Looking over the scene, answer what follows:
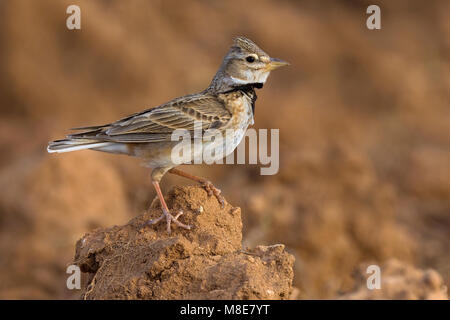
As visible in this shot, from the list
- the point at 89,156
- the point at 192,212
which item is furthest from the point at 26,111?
the point at 192,212

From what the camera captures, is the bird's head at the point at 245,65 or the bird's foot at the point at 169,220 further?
the bird's head at the point at 245,65

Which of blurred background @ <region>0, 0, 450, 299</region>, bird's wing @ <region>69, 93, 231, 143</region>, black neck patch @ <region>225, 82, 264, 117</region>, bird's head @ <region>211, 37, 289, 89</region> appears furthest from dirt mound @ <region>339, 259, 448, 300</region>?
bird's head @ <region>211, 37, 289, 89</region>

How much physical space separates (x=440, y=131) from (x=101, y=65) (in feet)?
26.1

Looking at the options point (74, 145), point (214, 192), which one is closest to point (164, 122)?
point (74, 145)

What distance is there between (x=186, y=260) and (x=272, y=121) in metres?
10.3

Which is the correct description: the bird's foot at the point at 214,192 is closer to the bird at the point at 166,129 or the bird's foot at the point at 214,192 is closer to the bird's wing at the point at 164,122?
the bird at the point at 166,129

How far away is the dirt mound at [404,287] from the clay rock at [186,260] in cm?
222

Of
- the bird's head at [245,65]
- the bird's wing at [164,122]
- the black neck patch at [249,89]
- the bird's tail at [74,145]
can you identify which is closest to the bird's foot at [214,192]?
the bird's wing at [164,122]

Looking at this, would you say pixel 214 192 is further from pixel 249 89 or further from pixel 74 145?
pixel 249 89

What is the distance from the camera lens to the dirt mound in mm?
6695

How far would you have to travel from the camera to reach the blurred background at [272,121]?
9688 millimetres

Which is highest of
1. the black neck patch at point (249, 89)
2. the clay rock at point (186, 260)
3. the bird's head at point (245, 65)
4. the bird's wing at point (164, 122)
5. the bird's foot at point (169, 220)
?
the bird's head at point (245, 65)

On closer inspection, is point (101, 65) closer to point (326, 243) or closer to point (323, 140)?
point (323, 140)

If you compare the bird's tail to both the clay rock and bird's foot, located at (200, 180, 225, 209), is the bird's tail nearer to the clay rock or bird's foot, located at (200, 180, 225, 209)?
the clay rock
